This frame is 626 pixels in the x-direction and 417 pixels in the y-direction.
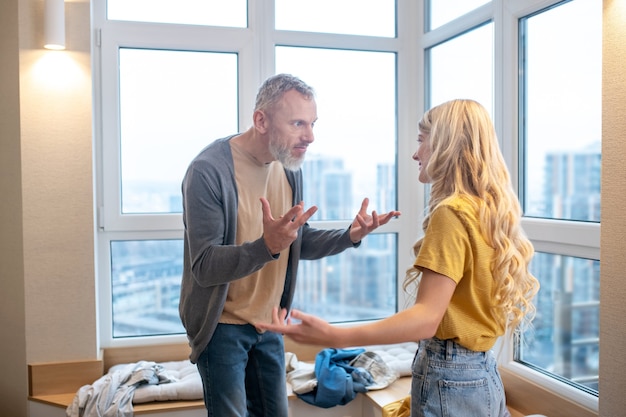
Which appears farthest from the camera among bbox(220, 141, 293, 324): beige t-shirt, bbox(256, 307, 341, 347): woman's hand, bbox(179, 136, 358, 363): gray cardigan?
bbox(220, 141, 293, 324): beige t-shirt

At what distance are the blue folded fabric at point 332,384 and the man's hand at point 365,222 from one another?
1.17m

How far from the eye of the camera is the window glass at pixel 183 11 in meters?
3.46

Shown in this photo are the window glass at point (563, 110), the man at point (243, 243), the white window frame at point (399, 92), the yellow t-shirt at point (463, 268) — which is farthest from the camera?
the white window frame at point (399, 92)

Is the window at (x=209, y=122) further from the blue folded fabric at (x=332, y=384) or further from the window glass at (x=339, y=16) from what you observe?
the blue folded fabric at (x=332, y=384)

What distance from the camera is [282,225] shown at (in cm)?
185

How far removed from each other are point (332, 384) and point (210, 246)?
1434 mm

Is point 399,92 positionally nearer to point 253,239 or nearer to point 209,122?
point 209,122

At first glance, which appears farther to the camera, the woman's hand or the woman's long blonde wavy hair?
the woman's long blonde wavy hair

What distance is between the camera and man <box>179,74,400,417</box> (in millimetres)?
2094

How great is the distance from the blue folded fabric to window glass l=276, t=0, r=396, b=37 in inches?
73.1

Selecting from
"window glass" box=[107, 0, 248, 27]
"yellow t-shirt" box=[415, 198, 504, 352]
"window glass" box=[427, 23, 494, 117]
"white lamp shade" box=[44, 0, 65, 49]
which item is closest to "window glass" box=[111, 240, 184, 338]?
"white lamp shade" box=[44, 0, 65, 49]

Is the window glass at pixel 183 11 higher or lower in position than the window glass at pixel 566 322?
higher

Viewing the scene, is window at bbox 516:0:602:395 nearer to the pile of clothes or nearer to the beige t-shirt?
the pile of clothes

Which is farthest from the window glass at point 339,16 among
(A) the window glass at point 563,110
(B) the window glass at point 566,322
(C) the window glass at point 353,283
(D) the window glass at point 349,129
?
(B) the window glass at point 566,322
